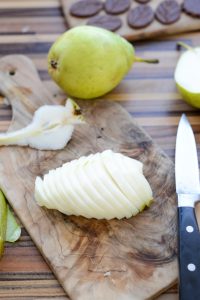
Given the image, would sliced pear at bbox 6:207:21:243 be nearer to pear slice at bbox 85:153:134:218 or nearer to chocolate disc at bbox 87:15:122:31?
pear slice at bbox 85:153:134:218

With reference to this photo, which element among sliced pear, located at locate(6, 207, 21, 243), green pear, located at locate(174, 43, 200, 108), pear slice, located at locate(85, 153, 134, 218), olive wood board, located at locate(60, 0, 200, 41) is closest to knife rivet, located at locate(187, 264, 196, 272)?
pear slice, located at locate(85, 153, 134, 218)

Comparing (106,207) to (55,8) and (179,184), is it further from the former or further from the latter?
(55,8)

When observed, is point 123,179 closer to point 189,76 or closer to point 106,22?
point 189,76

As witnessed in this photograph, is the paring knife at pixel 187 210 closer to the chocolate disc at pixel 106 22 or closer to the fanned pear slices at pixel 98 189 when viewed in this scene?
the fanned pear slices at pixel 98 189

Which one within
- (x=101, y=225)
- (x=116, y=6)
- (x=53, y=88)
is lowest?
(x=101, y=225)

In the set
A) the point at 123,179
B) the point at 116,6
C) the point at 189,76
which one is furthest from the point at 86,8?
the point at 123,179

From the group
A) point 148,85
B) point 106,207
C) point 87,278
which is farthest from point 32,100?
point 87,278
